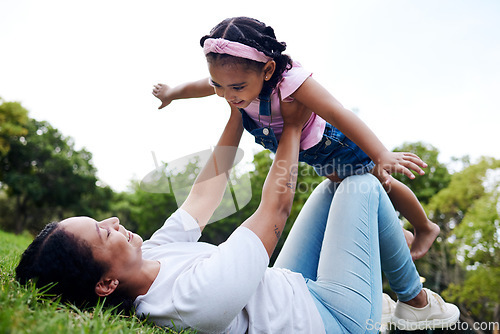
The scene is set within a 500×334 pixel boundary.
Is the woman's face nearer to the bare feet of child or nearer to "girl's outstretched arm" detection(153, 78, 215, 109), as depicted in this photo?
"girl's outstretched arm" detection(153, 78, 215, 109)

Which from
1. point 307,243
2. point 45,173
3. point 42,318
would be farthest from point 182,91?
point 45,173

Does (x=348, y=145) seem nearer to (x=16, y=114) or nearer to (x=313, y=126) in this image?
(x=313, y=126)

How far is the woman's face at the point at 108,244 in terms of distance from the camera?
1.61 meters

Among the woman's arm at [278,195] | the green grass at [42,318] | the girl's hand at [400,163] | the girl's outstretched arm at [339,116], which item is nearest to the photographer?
the green grass at [42,318]

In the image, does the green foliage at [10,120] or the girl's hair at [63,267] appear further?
the green foliage at [10,120]

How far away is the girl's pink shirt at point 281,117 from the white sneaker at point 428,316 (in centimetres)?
129

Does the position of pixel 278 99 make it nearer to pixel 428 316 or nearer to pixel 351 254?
pixel 351 254

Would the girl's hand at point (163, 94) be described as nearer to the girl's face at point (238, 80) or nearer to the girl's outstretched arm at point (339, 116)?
the girl's face at point (238, 80)

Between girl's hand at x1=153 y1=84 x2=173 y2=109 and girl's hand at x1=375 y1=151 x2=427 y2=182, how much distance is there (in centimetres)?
180

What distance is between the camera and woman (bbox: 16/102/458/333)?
1.54 m

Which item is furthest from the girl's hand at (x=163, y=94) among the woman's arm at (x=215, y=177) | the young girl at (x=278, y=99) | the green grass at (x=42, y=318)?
the green grass at (x=42, y=318)

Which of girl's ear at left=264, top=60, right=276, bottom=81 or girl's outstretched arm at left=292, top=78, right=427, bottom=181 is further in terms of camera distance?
girl's ear at left=264, top=60, right=276, bottom=81

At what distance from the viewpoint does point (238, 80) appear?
8.23 ft

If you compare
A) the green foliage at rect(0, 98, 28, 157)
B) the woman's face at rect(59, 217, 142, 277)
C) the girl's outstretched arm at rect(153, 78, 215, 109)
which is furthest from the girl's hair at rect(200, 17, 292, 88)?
the green foliage at rect(0, 98, 28, 157)
